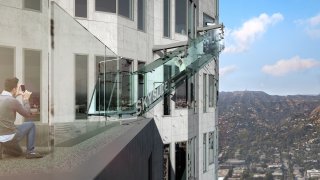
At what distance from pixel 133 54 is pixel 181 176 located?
296 inches

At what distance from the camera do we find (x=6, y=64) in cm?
578

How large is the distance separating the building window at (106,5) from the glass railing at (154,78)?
267 centimetres

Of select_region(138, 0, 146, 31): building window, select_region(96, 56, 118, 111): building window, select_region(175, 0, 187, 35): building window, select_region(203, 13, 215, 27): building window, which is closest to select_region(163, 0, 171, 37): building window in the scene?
select_region(175, 0, 187, 35): building window

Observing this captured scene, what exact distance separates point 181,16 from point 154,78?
563cm

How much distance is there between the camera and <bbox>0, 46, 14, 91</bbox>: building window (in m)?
5.55

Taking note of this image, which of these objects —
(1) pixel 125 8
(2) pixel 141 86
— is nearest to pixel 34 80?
(2) pixel 141 86

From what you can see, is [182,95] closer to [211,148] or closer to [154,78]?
[154,78]

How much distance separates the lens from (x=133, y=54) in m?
21.0

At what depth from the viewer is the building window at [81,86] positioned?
8.66 meters

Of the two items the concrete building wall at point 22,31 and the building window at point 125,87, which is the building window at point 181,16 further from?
the concrete building wall at point 22,31

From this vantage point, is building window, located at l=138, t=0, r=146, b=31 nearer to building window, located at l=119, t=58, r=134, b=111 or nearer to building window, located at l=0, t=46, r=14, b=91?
building window, located at l=119, t=58, r=134, b=111

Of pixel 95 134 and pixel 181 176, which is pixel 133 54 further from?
pixel 95 134

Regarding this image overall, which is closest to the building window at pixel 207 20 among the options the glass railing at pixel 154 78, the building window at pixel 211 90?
the glass railing at pixel 154 78

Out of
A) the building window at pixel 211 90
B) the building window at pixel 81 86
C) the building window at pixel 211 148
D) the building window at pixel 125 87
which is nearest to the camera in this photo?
the building window at pixel 81 86
